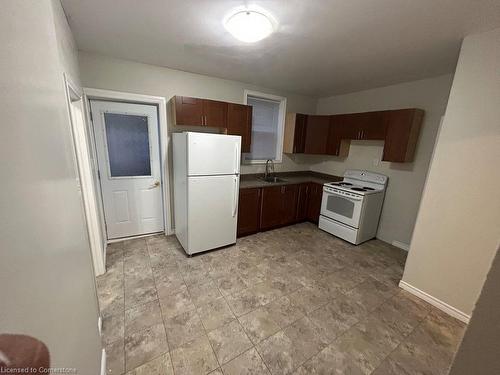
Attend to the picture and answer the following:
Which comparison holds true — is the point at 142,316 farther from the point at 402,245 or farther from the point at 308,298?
the point at 402,245

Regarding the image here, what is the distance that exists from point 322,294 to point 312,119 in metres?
3.09

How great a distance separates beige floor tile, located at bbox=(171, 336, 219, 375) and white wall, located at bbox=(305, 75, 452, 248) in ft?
10.5

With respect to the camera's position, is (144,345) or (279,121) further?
(279,121)

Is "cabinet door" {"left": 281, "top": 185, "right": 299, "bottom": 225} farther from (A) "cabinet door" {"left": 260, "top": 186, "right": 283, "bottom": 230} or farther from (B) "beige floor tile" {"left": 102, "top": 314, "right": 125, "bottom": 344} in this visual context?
(B) "beige floor tile" {"left": 102, "top": 314, "right": 125, "bottom": 344}

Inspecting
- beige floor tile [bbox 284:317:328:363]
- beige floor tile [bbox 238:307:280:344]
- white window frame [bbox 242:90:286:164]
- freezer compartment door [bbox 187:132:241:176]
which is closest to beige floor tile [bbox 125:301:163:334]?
beige floor tile [bbox 238:307:280:344]

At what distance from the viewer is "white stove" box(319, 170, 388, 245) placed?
121 inches

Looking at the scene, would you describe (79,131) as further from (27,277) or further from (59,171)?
(27,277)

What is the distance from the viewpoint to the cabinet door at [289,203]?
355 centimetres

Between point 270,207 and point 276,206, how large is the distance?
5.1 inches

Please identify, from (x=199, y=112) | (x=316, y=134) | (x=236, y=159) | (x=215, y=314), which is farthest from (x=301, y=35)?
(x=215, y=314)

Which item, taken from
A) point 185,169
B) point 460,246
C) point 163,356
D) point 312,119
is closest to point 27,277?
point 163,356

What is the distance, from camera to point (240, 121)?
10.3 ft

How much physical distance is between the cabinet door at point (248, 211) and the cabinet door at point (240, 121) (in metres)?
0.73

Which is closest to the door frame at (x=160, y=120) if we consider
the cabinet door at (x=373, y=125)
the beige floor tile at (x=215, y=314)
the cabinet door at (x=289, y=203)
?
the beige floor tile at (x=215, y=314)
